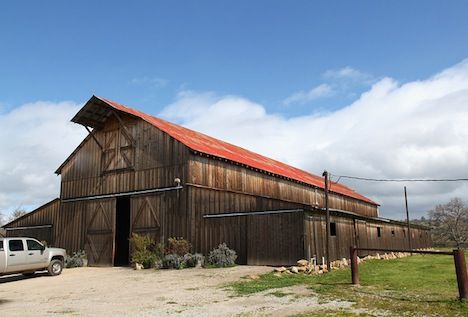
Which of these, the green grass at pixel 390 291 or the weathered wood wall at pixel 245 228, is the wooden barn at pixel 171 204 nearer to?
the weathered wood wall at pixel 245 228

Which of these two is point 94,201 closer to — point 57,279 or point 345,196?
point 57,279

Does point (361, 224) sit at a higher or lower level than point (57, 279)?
higher

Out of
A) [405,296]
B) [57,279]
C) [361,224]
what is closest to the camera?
[405,296]

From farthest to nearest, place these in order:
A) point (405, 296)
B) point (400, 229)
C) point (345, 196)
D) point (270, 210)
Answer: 1. point (345, 196)
2. point (400, 229)
3. point (270, 210)
4. point (405, 296)

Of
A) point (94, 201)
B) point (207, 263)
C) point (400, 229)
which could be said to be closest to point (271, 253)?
point (207, 263)

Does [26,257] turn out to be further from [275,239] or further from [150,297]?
[275,239]

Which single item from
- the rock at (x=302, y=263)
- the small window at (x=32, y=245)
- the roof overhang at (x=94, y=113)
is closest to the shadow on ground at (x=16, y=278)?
the small window at (x=32, y=245)

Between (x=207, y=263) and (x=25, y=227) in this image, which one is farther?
(x=25, y=227)

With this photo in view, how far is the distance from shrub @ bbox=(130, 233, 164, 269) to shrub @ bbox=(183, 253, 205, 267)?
6.35 feet

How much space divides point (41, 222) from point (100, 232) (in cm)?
688

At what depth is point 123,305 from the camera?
1260cm

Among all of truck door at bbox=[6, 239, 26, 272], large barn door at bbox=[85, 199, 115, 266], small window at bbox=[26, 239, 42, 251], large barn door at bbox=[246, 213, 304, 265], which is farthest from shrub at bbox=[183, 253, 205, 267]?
truck door at bbox=[6, 239, 26, 272]

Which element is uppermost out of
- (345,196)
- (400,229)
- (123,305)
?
(345,196)

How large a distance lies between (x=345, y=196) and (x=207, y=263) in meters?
26.3
